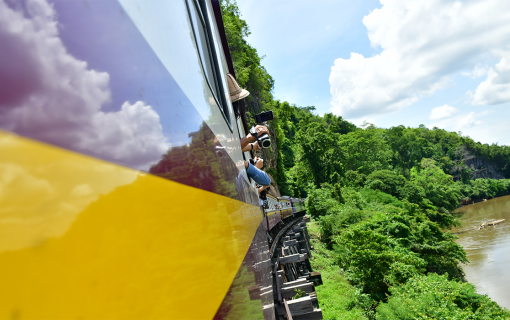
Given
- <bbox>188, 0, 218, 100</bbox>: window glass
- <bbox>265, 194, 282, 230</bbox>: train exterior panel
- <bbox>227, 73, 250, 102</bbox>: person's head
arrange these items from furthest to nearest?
<bbox>265, 194, 282, 230</bbox>: train exterior panel, <bbox>227, 73, 250, 102</bbox>: person's head, <bbox>188, 0, 218, 100</bbox>: window glass

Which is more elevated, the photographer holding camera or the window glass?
the window glass

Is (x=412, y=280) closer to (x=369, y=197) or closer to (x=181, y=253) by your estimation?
(x=181, y=253)

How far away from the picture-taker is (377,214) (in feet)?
69.8

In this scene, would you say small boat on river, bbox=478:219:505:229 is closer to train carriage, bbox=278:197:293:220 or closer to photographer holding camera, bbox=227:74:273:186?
train carriage, bbox=278:197:293:220

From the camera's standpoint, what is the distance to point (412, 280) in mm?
12766

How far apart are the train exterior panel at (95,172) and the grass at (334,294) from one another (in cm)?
1287

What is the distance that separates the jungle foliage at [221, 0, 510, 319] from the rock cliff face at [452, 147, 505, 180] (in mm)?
7472

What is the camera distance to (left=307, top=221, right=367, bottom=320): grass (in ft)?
42.1

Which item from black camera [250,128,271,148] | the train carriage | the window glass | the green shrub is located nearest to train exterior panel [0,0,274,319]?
the window glass

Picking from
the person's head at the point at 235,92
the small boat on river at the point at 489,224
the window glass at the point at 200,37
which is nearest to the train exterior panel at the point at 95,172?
the window glass at the point at 200,37

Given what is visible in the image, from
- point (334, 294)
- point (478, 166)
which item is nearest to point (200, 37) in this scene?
point (334, 294)

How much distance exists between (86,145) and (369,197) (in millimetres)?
38313

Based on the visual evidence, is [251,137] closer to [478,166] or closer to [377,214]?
[377,214]

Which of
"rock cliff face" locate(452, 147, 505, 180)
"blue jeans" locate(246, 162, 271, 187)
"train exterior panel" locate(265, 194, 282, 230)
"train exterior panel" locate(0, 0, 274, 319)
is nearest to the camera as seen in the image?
"train exterior panel" locate(0, 0, 274, 319)
